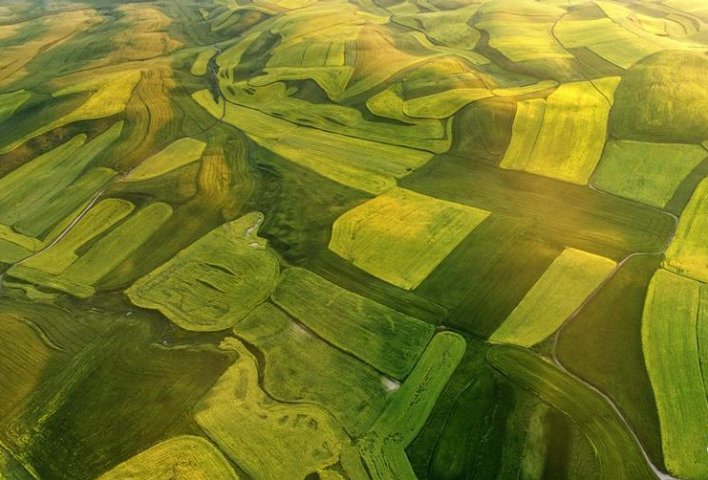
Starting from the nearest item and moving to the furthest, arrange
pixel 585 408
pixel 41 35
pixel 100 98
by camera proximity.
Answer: pixel 585 408, pixel 100 98, pixel 41 35

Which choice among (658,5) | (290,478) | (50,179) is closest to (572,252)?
(290,478)

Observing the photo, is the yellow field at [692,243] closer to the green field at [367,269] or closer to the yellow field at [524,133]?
the green field at [367,269]

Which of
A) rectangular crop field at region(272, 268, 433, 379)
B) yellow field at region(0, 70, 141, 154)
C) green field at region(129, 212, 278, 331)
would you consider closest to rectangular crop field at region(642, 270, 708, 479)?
rectangular crop field at region(272, 268, 433, 379)

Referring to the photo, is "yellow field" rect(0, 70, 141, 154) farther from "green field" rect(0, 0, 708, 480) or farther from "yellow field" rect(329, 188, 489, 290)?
"yellow field" rect(329, 188, 489, 290)

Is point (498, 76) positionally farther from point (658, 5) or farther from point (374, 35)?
point (658, 5)

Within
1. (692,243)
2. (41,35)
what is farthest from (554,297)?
(41,35)

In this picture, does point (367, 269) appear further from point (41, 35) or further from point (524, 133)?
point (41, 35)
